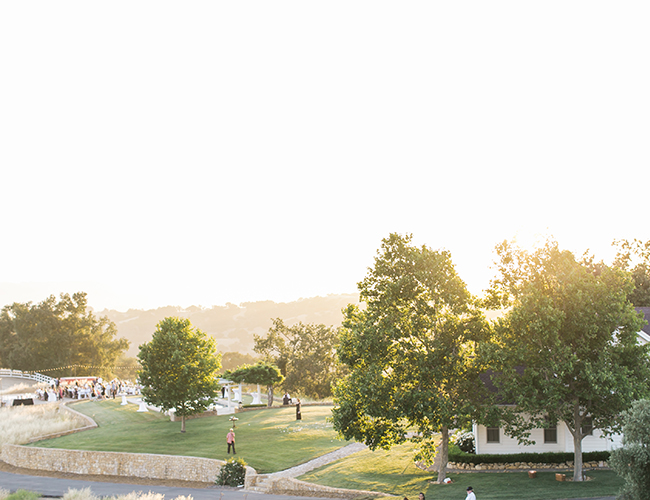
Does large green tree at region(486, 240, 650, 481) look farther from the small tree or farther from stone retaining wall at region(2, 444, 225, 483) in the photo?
stone retaining wall at region(2, 444, 225, 483)

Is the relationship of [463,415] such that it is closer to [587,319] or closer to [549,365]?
[549,365]

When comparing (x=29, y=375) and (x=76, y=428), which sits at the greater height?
(x=29, y=375)

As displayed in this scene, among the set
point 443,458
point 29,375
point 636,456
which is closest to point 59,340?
point 29,375

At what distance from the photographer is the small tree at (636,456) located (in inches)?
685

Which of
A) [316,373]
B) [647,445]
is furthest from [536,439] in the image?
[316,373]

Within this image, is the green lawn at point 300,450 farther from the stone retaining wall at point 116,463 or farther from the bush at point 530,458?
the stone retaining wall at point 116,463

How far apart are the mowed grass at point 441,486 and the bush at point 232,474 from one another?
359 cm

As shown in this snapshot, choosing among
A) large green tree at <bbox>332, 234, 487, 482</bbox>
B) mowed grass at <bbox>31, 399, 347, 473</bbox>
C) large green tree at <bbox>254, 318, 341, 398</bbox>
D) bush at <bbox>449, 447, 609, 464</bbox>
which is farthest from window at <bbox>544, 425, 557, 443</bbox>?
large green tree at <bbox>254, 318, 341, 398</bbox>

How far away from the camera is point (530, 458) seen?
27109mm

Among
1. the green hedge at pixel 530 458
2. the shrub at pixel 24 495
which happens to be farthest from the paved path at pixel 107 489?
the green hedge at pixel 530 458

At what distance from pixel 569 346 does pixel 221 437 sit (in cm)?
2383

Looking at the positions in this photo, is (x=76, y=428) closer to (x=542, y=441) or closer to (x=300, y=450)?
(x=300, y=450)

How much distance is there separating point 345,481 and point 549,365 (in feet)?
35.8

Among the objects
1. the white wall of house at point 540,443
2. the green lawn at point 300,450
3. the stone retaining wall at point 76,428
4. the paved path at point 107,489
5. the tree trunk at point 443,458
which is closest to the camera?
the green lawn at point 300,450
